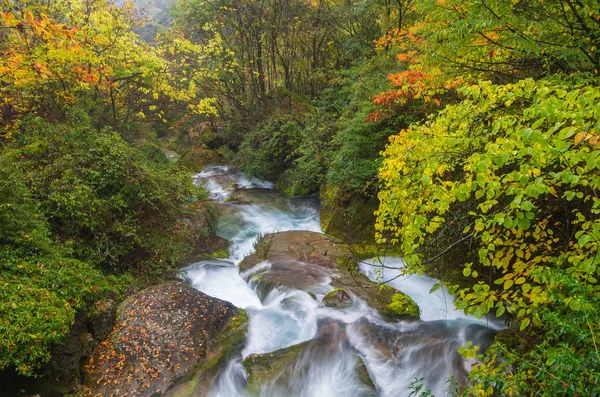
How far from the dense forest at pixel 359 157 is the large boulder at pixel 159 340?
2.62 feet

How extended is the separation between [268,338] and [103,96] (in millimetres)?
11012

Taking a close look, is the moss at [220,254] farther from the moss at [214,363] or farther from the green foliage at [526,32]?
the green foliage at [526,32]

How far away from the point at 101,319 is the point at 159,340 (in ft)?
3.37

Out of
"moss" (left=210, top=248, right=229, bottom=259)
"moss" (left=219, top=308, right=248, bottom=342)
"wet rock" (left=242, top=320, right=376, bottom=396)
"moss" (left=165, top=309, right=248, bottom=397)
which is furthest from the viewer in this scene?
"moss" (left=210, top=248, right=229, bottom=259)

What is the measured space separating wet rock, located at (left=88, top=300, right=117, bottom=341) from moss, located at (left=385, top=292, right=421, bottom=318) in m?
5.31

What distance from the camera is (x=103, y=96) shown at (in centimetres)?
1234

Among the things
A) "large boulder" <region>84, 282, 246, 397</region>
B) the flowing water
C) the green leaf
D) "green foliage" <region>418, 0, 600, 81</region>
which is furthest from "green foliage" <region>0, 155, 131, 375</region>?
"green foliage" <region>418, 0, 600, 81</region>

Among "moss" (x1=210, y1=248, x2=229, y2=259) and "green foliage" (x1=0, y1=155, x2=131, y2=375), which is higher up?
"green foliage" (x1=0, y1=155, x2=131, y2=375)

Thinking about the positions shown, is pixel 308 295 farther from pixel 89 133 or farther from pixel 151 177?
pixel 89 133

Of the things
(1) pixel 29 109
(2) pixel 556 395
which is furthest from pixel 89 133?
(2) pixel 556 395

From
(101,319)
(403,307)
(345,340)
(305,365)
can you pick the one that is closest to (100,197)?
(101,319)

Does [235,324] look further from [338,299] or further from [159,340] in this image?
[338,299]

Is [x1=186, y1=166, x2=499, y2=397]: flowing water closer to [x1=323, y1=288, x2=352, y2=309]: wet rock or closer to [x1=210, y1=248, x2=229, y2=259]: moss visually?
[x1=323, y1=288, x2=352, y2=309]: wet rock

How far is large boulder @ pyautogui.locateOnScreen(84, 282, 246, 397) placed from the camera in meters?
5.20
